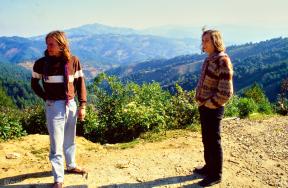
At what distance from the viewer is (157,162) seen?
6902 millimetres

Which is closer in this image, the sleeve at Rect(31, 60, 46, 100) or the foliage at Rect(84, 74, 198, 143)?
the sleeve at Rect(31, 60, 46, 100)

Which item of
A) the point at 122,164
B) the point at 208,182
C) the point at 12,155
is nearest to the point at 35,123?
the point at 12,155

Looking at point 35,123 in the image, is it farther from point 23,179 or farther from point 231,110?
point 231,110

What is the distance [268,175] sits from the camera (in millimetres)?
6582

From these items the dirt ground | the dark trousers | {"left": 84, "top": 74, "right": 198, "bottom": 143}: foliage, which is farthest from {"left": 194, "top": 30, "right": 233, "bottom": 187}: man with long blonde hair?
{"left": 84, "top": 74, "right": 198, "bottom": 143}: foliage

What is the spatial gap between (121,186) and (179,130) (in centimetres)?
401

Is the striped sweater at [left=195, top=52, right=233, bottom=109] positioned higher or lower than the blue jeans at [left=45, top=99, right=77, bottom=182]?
higher

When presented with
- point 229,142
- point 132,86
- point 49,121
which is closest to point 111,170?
point 49,121

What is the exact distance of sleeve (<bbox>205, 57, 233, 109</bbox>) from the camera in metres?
5.22

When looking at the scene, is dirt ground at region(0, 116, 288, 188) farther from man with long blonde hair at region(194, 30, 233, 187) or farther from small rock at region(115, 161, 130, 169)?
man with long blonde hair at region(194, 30, 233, 187)

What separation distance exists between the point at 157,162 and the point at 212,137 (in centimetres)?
160

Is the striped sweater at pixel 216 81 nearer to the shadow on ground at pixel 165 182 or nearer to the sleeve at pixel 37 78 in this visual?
the shadow on ground at pixel 165 182

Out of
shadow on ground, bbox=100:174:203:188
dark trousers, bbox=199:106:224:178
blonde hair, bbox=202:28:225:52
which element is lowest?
shadow on ground, bbox=100:174:203:188

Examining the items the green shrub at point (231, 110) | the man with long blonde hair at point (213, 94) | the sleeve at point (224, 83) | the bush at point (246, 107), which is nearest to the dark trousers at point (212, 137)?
the man with long blonde hair at point (213, 94)
